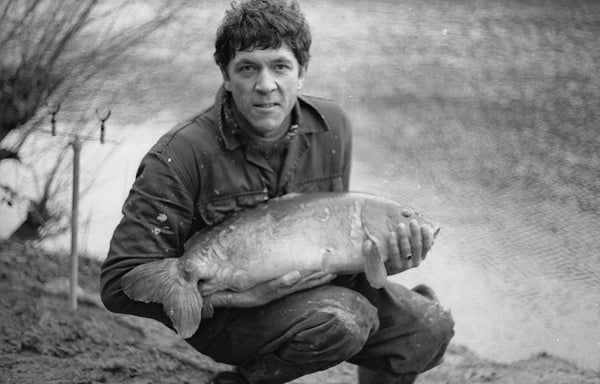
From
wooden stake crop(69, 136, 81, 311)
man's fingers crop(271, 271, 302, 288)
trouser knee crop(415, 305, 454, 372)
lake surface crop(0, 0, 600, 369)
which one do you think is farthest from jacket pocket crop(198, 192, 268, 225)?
lake surface crop(0, 0, 600, 369)

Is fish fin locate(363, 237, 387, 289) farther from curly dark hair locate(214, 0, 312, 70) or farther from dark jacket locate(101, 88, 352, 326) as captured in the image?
curly dark hair locate(214, 0, 312, 70)

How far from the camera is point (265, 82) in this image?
2980 millimetres

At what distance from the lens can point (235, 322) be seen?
3029mm

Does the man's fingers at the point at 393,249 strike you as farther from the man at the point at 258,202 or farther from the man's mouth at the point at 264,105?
the man's mouth at the point at 264,105

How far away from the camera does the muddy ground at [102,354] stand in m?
3.78

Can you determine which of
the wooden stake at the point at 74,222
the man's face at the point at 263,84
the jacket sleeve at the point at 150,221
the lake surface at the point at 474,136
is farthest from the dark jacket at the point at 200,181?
the lake surface at the point at 474,136

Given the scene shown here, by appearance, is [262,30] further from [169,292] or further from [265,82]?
[169,292]

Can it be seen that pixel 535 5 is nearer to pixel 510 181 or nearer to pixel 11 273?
pixel 510 181

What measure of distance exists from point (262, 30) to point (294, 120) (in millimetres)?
318

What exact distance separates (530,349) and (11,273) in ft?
7.86

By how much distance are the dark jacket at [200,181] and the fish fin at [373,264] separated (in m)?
0.38

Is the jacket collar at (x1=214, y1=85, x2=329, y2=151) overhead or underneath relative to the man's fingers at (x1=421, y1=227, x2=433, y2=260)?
overhead

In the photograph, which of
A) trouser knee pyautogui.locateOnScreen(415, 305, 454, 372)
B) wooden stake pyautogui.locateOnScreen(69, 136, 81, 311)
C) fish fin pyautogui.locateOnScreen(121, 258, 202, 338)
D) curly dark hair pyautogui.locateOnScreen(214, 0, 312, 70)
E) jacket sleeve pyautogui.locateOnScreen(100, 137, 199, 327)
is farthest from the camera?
wooden stake pyautogui.locateOnScreen(69, 136, 81, 311)

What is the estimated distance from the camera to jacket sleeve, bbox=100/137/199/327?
2.92 m
